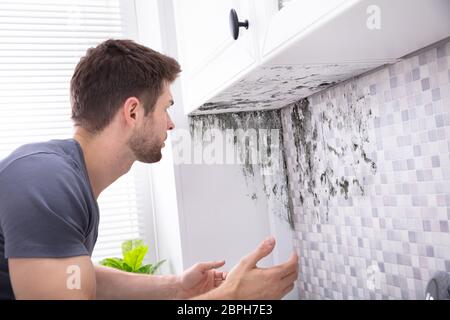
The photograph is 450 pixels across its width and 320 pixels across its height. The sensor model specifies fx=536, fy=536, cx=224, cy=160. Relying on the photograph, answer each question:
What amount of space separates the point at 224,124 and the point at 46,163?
2.90 ft

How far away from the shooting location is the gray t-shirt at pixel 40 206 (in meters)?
0.86

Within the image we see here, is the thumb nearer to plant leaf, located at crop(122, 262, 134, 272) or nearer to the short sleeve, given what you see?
the short sleeve

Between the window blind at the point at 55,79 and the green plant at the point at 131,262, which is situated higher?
the window blind at the point at 55,79

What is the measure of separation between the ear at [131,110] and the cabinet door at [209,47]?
0.21 m

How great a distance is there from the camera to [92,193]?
112 centimetres

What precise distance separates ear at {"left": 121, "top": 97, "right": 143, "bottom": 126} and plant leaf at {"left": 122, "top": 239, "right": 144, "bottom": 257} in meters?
0.68

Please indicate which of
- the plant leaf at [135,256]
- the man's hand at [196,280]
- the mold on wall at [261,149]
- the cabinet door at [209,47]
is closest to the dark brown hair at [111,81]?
the cabinet door at [209,47]

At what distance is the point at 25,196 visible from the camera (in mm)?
873

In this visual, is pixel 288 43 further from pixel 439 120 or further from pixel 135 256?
pixel 135 256

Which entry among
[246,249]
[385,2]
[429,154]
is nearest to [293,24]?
[385,2]

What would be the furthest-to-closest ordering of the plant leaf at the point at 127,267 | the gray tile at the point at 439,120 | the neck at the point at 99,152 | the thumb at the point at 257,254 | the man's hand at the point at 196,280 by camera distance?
the plant leaf at the point at 127,267
the man's hand at the point at 196,280
the neck at the point at 99,152
the gray tile at the point at 439,120
the thumb at the point at 257,254

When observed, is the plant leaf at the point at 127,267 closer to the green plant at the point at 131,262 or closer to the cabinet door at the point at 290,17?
the green plant at the point at 131,262

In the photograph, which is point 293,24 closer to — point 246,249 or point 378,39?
point 378,39

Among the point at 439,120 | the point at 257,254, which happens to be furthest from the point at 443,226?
the point at 257,254
